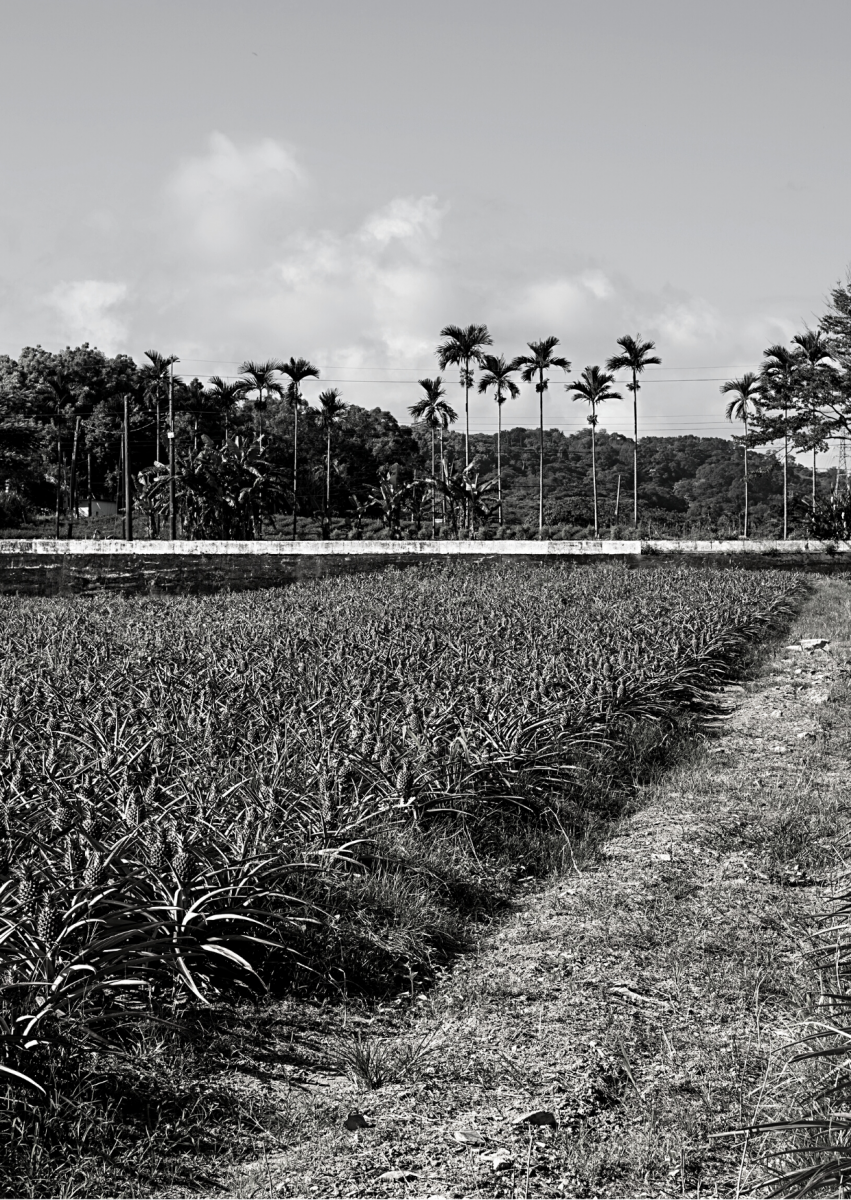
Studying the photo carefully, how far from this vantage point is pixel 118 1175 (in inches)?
100

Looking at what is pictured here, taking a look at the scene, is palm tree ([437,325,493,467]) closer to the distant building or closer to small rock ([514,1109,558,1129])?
the distant building

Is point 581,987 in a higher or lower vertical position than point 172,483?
lower

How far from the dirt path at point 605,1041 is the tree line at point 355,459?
29.3m

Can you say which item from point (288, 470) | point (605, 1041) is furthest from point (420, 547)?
point (605, 1041)

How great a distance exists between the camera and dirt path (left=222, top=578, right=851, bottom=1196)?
8.71 feet

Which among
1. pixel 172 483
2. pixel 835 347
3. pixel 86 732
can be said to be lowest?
pixel 86 732

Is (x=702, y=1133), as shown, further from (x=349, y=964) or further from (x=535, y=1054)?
(x=349, y=964)

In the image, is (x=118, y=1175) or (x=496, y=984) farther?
(x=496, y=984)

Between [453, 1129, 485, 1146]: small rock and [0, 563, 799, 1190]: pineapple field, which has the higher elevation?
[0, 563, 799, 1190]: pineapple field

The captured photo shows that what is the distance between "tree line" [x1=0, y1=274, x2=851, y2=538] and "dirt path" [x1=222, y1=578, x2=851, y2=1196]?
29.3 meters

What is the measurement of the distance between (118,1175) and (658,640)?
8.48 m

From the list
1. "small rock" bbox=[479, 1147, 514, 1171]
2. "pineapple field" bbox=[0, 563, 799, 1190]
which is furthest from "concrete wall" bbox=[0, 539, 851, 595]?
"small rock" bbox=[479, 1147, 514, 1171]

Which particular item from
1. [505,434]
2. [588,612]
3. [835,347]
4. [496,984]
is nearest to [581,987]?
[496,984]

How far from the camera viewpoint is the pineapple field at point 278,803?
130 inches
